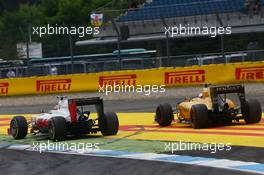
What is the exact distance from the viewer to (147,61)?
25609 mm

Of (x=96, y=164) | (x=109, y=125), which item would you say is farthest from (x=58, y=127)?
(x=96, y=164)

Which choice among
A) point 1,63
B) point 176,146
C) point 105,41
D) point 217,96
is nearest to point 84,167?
point 176,146

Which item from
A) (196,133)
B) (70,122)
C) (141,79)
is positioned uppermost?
(141,79)

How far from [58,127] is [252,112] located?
4229 mm

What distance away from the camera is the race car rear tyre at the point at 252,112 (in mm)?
13719

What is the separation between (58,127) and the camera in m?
12.6

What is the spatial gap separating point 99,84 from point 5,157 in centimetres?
1449

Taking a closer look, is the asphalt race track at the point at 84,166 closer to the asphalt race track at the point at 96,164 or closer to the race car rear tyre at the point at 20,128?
the asphalt race track at the point at 96,164

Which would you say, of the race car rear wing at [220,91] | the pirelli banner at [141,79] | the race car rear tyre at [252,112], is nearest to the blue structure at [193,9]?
the pirelli banner at [141,79]

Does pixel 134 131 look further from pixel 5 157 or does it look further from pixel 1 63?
pixel 1 63

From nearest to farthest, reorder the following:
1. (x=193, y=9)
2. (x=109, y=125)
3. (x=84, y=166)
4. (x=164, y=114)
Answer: (x=84, y=166) < (x=109, y=125) < (x=164, y=114) < (x=193, y=9)

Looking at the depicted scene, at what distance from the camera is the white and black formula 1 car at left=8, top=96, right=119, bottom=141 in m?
12.7

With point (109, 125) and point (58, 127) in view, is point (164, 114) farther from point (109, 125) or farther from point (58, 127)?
point (58, 127)

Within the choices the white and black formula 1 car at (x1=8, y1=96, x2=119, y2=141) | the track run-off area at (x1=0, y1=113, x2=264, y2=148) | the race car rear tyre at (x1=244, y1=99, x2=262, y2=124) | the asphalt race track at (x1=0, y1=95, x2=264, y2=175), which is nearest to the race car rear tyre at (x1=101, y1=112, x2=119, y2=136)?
the white and black formula 1 car at (x1=8, y1=96, x2=119, y2=141)
